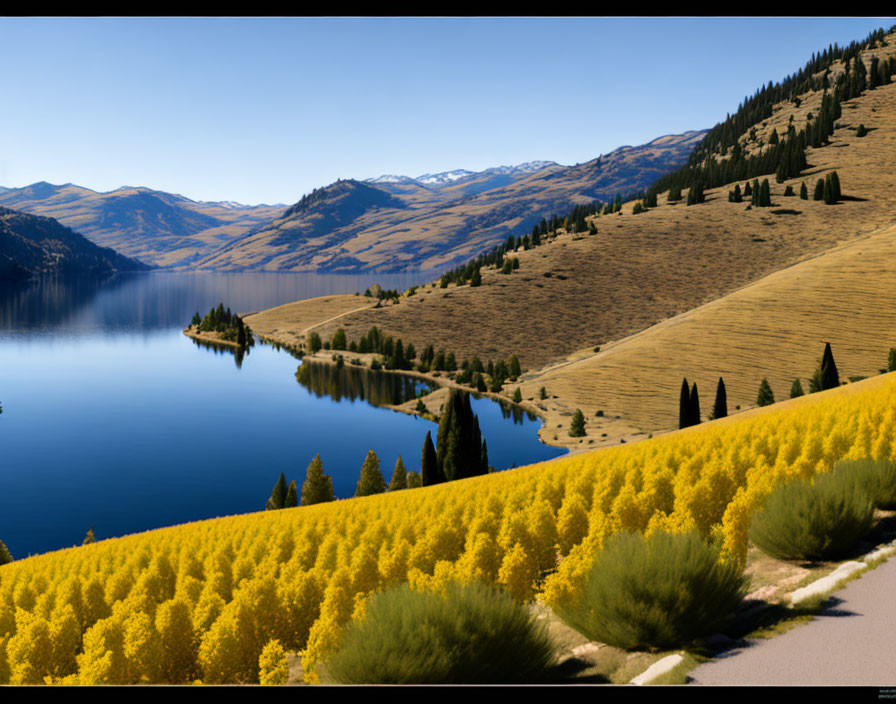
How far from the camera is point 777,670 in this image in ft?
31.9

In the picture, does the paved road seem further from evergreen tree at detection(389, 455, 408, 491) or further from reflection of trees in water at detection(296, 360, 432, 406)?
reflection of trees in water at detection(296, 360, 432, 406)

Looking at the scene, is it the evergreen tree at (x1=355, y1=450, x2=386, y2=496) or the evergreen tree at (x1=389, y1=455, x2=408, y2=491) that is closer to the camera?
the evergreen tree at (x1=355, y1=450, x2=386, y2=496)

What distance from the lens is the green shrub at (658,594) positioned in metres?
11.8

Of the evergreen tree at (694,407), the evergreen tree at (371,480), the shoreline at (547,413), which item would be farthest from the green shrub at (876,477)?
the evergreen tree at (694,407)

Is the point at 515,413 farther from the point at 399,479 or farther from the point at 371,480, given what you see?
the point at 371,480

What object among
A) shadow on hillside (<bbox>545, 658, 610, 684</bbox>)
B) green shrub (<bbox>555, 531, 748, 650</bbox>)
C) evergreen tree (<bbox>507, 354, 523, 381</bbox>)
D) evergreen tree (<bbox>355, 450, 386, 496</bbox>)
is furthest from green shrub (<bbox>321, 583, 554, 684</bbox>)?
evergreen tree (<bbox>507, 354, 523, 381</bbox>)

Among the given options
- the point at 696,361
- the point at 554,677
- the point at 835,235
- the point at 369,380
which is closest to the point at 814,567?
the point at 554,677

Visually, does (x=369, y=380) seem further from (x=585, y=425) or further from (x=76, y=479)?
(x=76, y=479)

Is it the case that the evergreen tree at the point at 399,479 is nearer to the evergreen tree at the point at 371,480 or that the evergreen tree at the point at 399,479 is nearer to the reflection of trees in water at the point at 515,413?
the evergreen tree at the point at 371,480

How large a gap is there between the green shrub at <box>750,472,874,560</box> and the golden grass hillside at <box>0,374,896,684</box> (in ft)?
2.47

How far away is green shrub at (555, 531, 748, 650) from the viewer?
38.5 ft

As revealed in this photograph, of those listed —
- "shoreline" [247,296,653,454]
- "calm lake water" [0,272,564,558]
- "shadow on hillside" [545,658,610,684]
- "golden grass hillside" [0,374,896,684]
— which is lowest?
"calm lake water" [0,272,564,558]

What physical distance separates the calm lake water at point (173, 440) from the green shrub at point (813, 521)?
2733 inches

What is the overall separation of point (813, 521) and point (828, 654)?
6716 mm
